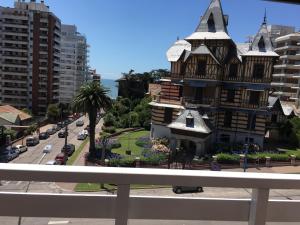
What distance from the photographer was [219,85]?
25.9m

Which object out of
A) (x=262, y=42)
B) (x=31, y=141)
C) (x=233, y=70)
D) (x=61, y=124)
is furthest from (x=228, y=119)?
(x=61, y=124)

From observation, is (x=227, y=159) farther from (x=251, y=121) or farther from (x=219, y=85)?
(x=219, y=85)

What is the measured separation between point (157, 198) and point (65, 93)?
48494mm

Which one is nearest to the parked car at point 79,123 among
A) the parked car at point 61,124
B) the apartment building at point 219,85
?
the parked car at point 61,124

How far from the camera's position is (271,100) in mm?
33062

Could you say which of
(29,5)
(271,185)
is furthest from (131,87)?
(271,185)

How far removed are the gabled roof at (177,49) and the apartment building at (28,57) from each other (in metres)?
29.2

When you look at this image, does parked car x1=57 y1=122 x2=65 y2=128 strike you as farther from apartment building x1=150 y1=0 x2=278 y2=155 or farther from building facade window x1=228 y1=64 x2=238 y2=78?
building facade window x1=228 y1=64 x2=238 y2=78

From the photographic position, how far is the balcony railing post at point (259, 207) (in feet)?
5.05

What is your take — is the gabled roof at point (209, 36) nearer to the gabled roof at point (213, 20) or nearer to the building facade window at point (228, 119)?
the gabled roof at point (213, 20)

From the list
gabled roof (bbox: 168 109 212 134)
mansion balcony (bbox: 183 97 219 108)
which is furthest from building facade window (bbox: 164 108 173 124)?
gabled roof (bbox: 168 109 212 134)

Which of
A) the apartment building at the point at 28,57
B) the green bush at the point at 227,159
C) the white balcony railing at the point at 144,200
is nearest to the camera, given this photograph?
the white balcony railing at the point at 144,200

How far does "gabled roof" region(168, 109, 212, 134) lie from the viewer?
2316 centimetres

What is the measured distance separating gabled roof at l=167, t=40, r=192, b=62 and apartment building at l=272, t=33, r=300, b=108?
3084 cm
